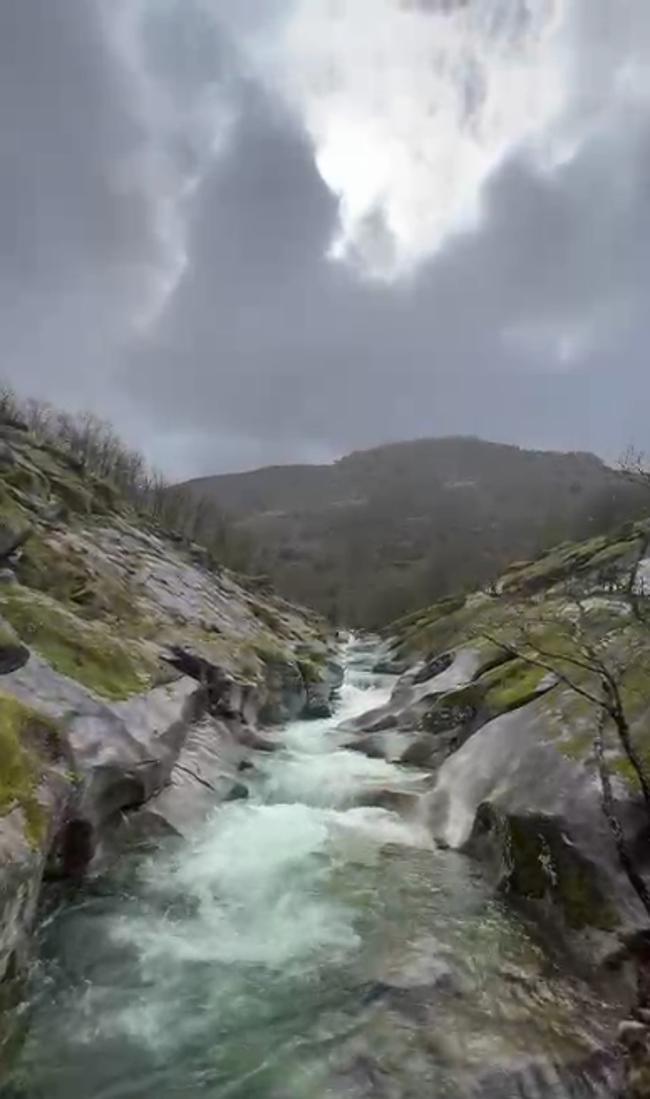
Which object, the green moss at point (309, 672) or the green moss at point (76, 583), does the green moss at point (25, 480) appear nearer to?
the green moss at point (76, 583)

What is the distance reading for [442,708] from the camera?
107ft

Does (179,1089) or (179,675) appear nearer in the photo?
(179,1089)

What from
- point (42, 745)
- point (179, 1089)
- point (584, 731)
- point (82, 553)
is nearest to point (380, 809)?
point (584, 731)

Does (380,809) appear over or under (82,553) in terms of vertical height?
under

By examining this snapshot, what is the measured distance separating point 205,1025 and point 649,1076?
22.5 feet

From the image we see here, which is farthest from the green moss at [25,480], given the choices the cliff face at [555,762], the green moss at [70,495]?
the cliff face at [555,762]

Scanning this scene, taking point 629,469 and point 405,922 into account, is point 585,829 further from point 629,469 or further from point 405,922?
point 629,469

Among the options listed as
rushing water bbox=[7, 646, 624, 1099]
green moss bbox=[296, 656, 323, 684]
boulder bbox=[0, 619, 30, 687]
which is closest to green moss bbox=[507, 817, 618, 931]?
rushing water bbox=[7, 646, 624, 1099]

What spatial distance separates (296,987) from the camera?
41.7 feet

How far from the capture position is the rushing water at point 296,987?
404 inches

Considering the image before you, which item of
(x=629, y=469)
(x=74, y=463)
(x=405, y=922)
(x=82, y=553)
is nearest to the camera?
(x=629, y=469)

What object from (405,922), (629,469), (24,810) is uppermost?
(629,469)

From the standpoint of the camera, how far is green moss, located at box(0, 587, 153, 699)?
21312 mm

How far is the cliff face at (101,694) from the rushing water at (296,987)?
159 cm
